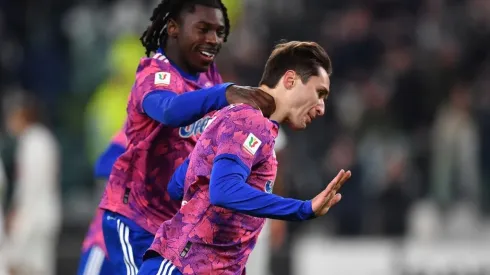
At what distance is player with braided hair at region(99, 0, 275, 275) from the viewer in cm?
573

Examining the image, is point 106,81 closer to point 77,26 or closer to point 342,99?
point 77,26

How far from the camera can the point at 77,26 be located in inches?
559

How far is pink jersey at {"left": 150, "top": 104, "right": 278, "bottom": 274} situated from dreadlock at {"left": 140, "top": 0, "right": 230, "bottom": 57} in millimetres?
877

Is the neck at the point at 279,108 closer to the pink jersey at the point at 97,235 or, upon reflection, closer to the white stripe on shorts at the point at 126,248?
the white stripe on shorts at the point at 126,248

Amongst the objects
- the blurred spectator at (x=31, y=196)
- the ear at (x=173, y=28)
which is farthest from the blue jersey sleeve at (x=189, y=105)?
the blurred spectator at (x=31, y=196)

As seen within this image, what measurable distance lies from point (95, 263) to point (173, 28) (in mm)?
1282

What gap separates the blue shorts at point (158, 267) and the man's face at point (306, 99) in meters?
0.77

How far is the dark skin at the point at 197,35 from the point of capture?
574 centimetres

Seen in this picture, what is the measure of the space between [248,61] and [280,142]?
17.5 ft

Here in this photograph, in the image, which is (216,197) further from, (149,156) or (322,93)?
(149,156)

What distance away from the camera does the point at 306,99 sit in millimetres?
5137

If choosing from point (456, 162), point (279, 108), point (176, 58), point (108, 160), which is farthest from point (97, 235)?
point (456, 162)

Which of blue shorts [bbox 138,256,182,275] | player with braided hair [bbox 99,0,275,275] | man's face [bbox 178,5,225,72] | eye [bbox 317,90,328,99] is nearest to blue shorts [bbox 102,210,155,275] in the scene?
player with braided hair [bbox 99,0,275,275]

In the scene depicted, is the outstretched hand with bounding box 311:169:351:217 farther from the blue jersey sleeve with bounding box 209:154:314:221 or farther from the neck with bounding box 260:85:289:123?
the neck with bounding box 260:85:289:123
